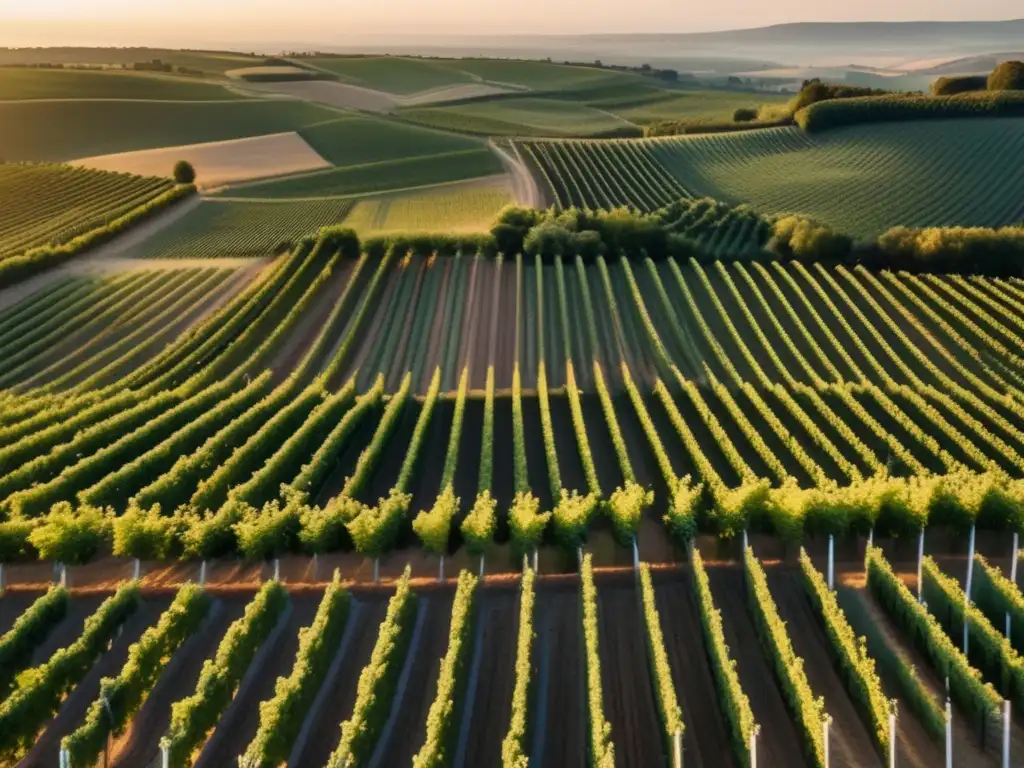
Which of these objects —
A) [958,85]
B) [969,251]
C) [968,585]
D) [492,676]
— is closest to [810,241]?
[969,251]

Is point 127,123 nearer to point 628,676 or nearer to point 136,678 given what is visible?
point 136,678

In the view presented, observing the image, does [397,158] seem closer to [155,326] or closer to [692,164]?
[692,164]

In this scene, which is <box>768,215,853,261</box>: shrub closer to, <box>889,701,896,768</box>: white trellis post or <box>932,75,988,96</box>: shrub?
<box>889,701,896,768</box>: white trellis post

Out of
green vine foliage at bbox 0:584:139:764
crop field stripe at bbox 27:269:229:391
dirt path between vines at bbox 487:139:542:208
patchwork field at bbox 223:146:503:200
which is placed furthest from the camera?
patchwork field at bbox 223:146:503:200

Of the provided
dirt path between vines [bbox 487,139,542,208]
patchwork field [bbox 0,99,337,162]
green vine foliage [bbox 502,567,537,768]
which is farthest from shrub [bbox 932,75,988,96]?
green vine foliage [bbox 502,567,537,768]

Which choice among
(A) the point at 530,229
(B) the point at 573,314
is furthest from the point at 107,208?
(B) the point at 573,314

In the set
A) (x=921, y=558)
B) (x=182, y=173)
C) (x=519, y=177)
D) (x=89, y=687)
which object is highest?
(x=182, y=173)
